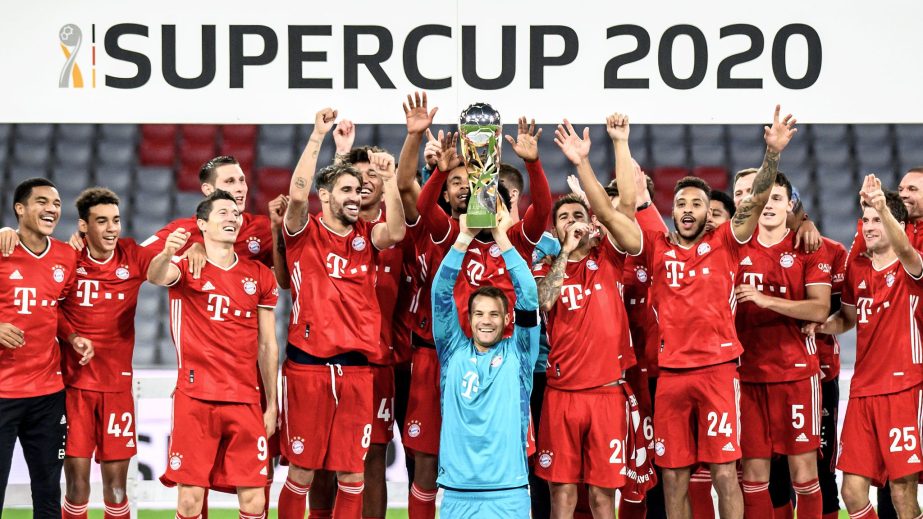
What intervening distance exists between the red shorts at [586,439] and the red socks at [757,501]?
0.70m

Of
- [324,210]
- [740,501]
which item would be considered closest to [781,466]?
[740,501]

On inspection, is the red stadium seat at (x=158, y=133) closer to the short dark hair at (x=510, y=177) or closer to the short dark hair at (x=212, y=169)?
the short dark hair at (x=212, y=169)

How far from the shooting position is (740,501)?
5027 millimetres

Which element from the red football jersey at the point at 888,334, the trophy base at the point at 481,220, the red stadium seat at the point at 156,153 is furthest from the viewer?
the red stadium seat at the point at 156,153

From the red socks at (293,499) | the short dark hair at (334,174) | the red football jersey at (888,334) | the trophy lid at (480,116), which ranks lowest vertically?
the red socks at (293,499)

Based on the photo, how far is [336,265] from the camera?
5160 mm

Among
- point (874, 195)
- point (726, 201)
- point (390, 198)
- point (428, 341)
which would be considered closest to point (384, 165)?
point (390, 198)

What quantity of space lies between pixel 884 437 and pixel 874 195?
110 centimetres

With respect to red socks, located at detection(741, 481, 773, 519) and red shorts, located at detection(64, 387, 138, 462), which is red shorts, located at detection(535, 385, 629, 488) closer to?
red socks, located at detection(741, 481, 773, 519)

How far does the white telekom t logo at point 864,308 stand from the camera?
5.25 meters

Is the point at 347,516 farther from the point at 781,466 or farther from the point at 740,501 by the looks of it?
the point at 781,466

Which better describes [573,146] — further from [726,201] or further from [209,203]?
[209,203]

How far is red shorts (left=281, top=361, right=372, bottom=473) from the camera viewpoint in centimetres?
505

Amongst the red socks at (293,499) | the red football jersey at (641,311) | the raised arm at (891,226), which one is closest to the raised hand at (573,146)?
the red football jersey at (641,311)
